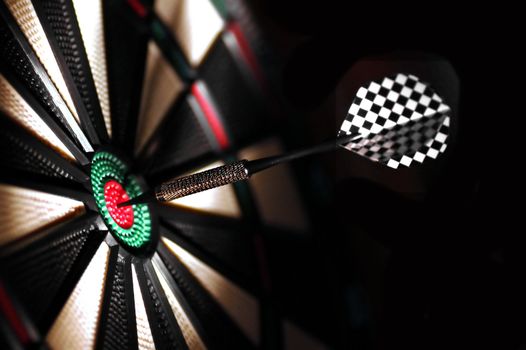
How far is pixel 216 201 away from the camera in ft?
3.19

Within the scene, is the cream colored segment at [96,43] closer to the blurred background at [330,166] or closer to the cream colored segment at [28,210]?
the blurred background at [330,166]

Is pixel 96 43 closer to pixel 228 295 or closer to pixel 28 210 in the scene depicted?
pixel 28 210

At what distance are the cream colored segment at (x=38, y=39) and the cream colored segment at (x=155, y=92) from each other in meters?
0.18

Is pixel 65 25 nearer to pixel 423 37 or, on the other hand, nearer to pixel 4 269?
pixel 4 269

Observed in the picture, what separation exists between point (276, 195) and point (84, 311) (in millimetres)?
469

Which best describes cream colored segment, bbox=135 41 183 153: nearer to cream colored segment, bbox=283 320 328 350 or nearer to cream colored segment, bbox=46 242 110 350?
cream colored segment, bbox=46 242 110 350

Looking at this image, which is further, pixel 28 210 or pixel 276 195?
pixel 276 195

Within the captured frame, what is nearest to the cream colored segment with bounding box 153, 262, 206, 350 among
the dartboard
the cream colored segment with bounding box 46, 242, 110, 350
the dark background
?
the dartboard

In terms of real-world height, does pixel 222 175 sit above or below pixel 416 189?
above

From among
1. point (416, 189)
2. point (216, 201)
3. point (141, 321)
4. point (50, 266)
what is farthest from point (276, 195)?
point (50, 266)

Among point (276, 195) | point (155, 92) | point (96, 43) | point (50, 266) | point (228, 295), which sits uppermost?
point (96, 43)

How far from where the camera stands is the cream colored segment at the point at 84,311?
0.63m

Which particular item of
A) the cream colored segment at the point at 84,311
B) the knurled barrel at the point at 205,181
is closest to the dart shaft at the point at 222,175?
the knurled barrel at the point at 205,181

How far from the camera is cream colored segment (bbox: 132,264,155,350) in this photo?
2.43ft
